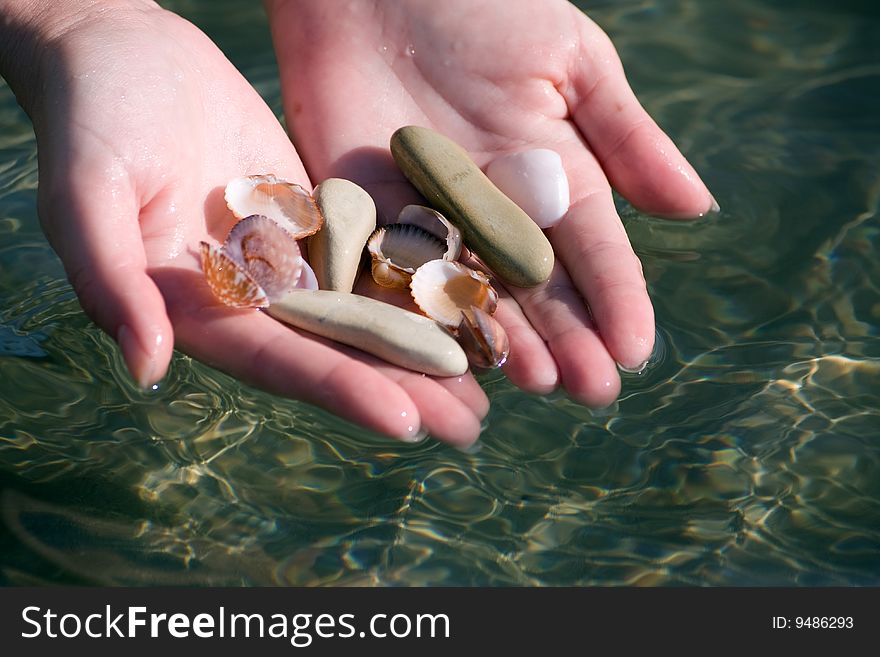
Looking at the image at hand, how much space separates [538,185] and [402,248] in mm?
455

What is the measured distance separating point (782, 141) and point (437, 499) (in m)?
2.21

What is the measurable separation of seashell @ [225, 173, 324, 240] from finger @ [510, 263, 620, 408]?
586 millimetres

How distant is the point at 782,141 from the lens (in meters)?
3.88

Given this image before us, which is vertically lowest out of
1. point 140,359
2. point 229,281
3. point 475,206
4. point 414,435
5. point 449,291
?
point 414,435

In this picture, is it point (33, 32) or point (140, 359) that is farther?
point (33, 32)

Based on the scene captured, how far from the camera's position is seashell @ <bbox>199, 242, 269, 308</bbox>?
2281mm

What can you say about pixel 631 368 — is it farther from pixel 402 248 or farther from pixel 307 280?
pixel 307 280

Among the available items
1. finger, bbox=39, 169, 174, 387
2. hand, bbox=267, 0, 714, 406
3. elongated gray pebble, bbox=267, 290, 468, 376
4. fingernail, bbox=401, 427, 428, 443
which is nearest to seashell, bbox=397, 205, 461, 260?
hand, bbox=267, 0, 714, 406

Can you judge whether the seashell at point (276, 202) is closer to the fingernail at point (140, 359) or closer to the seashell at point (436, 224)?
the seashell at point (436, 224)

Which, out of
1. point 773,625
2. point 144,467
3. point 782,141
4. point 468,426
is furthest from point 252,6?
point 773,625

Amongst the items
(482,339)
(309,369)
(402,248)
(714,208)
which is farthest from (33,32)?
(714,208)

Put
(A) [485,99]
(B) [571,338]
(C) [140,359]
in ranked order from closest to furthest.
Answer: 1. (C) [140,359]
2. (B) [571,338]
3. (A) [485,99]

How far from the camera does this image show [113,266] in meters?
2.09

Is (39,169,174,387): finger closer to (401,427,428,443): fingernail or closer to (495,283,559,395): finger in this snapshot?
(401,427,428,443): fingernail
